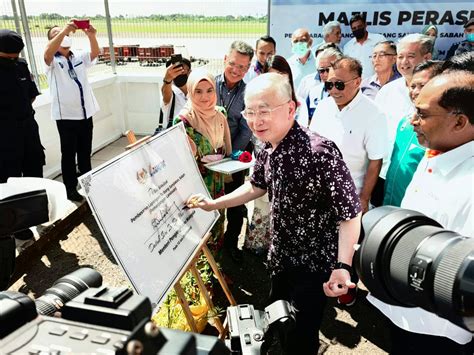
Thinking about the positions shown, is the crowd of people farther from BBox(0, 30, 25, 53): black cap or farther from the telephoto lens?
the telephoto lens

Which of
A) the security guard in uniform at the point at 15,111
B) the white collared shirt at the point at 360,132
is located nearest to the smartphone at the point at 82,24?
the security guard in uniform at the point at 15,111

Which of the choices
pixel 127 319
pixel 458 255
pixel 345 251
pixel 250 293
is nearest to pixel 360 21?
pixel 250 293

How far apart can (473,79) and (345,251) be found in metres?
0.89

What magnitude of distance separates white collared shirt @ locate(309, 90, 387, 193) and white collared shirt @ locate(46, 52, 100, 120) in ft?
10.0

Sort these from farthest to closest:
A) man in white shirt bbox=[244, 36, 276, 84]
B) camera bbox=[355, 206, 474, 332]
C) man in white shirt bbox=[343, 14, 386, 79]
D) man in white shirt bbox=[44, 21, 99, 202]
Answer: man in white shirt bbox=[343, 14, 386, 79] < man in white shirt bbox=[244, 36, 276, 84] < man in white shirt bbox=[44, 21, 99, 202] < camera bbox=[355, 206, 474, 332]

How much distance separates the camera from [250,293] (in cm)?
315

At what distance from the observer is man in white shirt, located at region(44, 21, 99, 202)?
4.18 meters

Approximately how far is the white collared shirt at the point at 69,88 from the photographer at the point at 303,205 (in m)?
3.12

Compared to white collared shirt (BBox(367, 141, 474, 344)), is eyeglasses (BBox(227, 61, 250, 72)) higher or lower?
higher

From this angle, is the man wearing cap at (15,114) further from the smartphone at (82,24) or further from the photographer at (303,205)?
the photographer at (303,205)

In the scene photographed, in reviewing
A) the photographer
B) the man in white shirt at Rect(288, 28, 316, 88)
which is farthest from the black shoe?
the photographer

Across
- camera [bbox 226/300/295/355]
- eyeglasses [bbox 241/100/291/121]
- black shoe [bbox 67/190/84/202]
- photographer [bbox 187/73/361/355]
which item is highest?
eyeglasses [bbox 241/100/291/121]

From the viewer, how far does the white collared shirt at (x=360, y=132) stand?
2574 millimetres

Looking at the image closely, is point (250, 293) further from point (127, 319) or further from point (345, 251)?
point (127, 319)
